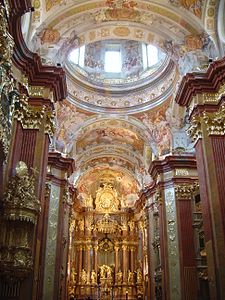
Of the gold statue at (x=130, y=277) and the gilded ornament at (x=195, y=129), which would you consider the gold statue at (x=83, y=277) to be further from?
the gilded ornament at (x=195, y=129)

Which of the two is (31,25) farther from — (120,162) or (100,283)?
(100,283)

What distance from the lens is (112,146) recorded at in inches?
892

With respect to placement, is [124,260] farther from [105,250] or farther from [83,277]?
[83,277]

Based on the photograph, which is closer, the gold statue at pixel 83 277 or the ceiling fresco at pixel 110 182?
the gold statue at pixel 83 277

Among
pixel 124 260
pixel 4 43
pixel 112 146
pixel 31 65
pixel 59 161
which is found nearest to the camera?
pixel 4 43

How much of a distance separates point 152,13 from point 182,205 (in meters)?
7.96

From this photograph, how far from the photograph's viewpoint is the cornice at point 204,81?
10.6m

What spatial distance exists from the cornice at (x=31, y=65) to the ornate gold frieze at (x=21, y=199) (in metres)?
2.86

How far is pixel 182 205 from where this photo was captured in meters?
16.1

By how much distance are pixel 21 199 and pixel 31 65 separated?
396cm

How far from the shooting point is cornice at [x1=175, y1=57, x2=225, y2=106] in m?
10.6

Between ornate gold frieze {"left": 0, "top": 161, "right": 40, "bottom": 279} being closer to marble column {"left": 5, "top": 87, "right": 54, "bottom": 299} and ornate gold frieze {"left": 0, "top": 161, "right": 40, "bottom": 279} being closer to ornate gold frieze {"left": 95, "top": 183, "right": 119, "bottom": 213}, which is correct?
marble column {"left": 5, "top": 87, "right": 54, "bottom": 299}

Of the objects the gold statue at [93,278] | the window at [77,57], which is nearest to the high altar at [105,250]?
the gold statue at [93,278]

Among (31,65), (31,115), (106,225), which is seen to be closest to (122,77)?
(31,65)
